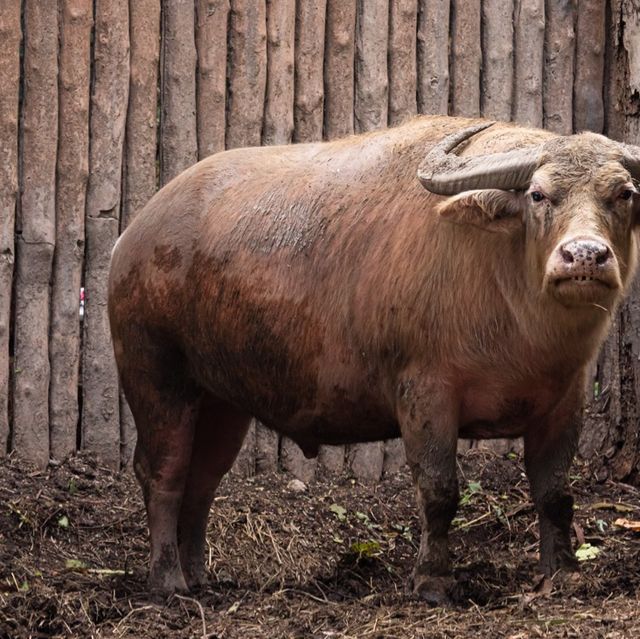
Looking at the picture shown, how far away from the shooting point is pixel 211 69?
9211mm

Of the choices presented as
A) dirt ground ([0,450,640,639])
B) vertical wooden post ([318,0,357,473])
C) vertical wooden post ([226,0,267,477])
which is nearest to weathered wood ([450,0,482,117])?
vertical wooden post ([318,0,357,473])

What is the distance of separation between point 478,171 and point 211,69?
347 cm

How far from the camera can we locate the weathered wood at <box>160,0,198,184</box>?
30.0 feet

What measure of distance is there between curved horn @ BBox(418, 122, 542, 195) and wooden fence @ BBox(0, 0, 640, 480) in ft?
9.70

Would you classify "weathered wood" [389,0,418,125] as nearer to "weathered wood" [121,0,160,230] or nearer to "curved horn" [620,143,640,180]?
"weathered wood" [121,0,160,230]

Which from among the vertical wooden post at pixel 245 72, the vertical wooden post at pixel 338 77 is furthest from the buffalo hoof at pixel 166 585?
the vertical wooden post at pixel 338 77

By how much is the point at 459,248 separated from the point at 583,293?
805mm

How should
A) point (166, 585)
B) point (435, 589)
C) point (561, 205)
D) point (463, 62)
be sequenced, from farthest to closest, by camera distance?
point (463, 62), point (166, 585), point (435, 589), point (561, 205)

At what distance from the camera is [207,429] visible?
793 cm

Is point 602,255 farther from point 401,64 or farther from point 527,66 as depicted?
point 527,66

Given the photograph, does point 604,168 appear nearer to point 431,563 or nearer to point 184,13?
point 431,563

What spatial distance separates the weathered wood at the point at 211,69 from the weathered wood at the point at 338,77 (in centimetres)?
73

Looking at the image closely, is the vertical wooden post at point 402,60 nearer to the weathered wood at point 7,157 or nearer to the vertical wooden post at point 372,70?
the vertical wooden post at point 372,70

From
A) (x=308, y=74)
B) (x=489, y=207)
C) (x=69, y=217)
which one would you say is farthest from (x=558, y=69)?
(x=489, y=207)
